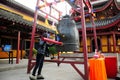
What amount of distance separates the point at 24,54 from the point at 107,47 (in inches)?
383

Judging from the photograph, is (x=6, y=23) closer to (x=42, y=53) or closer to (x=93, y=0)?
(x=42, y=53)

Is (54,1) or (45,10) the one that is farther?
(45,10)

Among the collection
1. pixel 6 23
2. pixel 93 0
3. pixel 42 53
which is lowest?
pixel 42 53

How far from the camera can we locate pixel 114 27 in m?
17.0

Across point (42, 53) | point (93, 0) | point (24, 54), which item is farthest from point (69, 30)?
point (93, 0)

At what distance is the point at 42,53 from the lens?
4.78m

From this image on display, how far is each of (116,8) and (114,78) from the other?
50.9ft

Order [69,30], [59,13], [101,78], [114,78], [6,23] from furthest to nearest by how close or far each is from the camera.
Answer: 1. [6,23]
2. [59,13]
3. [114,78]
4. [69,30]
5. [101,78]

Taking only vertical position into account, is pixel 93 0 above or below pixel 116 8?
above

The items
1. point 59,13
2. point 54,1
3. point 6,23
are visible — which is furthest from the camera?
point 6,23

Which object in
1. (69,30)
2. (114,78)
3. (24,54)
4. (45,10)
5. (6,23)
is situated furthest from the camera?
(24,54)

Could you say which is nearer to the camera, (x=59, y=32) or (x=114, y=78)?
(x=59, y=32)

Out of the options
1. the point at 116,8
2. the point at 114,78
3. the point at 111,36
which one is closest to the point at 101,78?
the point at 114,78

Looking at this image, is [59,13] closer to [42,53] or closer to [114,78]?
[42,53]
